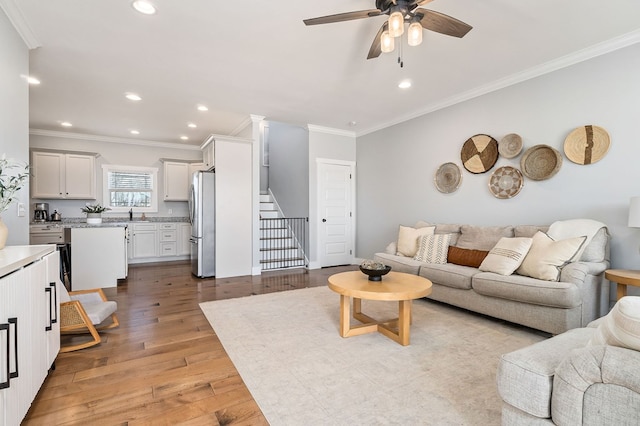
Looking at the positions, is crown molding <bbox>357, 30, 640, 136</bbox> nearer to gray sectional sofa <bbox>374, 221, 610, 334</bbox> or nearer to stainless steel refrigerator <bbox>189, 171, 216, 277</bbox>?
gray sectional sofa <bbox>374, 221, 610, 334</bbox>

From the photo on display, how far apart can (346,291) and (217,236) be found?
323cm

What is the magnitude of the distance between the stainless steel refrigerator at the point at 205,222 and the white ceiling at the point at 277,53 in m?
1.17

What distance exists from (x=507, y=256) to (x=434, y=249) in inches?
36.4

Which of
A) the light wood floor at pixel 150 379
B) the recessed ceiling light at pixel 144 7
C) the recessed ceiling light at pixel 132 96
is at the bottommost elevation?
the light wood floor at pixel 150 379

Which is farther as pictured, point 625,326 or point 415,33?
point 415,33

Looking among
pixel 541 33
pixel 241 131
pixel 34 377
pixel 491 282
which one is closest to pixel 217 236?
pixel 241 131

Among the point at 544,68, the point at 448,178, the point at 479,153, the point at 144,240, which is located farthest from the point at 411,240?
the point at 144,240

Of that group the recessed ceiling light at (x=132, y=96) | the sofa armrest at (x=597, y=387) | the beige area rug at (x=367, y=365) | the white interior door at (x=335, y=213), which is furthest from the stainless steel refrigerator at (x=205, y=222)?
the sofa armrest at (x=597, y=387)

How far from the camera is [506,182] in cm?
382

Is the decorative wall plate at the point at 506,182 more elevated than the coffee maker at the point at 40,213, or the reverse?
the decorative wall plate at the point at 506,182

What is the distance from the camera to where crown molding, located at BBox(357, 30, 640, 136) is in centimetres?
290

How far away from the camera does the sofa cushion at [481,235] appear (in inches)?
142

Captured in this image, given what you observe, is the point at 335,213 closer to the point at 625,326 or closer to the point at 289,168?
the point at 289,168

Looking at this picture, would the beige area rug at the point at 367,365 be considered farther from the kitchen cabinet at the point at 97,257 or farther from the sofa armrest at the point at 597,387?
the kitchen cabinet at the point at 97,257
